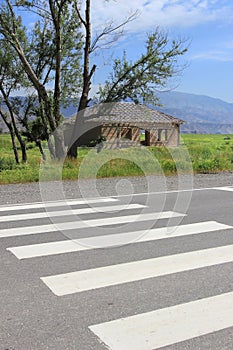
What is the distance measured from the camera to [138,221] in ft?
24.5

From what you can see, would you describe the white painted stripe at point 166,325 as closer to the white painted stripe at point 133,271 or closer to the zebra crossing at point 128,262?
the zebra crossing at point 128,262

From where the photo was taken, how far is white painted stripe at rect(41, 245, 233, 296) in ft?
14.6

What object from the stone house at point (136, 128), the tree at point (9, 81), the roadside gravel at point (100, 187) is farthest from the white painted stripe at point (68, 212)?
the stone house at point (136, 128)

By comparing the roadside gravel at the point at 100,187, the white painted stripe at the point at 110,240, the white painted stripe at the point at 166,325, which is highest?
the white painted stripe at the point at 166,325

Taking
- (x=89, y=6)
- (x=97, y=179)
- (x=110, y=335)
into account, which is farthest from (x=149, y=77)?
(x=110, y=335)

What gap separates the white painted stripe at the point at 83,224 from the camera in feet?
21.9

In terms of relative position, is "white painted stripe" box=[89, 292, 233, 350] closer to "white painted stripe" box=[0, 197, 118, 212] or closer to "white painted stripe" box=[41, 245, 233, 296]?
"white painted stripe" box=[41, 245, 233, 296]

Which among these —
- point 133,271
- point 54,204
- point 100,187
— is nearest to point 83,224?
point 54,204

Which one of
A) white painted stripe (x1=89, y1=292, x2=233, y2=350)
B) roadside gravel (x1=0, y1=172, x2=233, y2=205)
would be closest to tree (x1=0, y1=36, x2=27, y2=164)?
roadside gravel (x1=0, y1=172, x2=233, y2=205)

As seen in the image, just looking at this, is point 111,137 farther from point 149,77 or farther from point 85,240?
point 85,240

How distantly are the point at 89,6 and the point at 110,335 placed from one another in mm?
19001

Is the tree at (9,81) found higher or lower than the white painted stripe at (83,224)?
higher

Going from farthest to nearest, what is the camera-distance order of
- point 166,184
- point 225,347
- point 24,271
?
point 166,184 → point 24,271 → point 225,347

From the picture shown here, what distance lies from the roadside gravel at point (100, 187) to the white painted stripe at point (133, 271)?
16.2 ft
